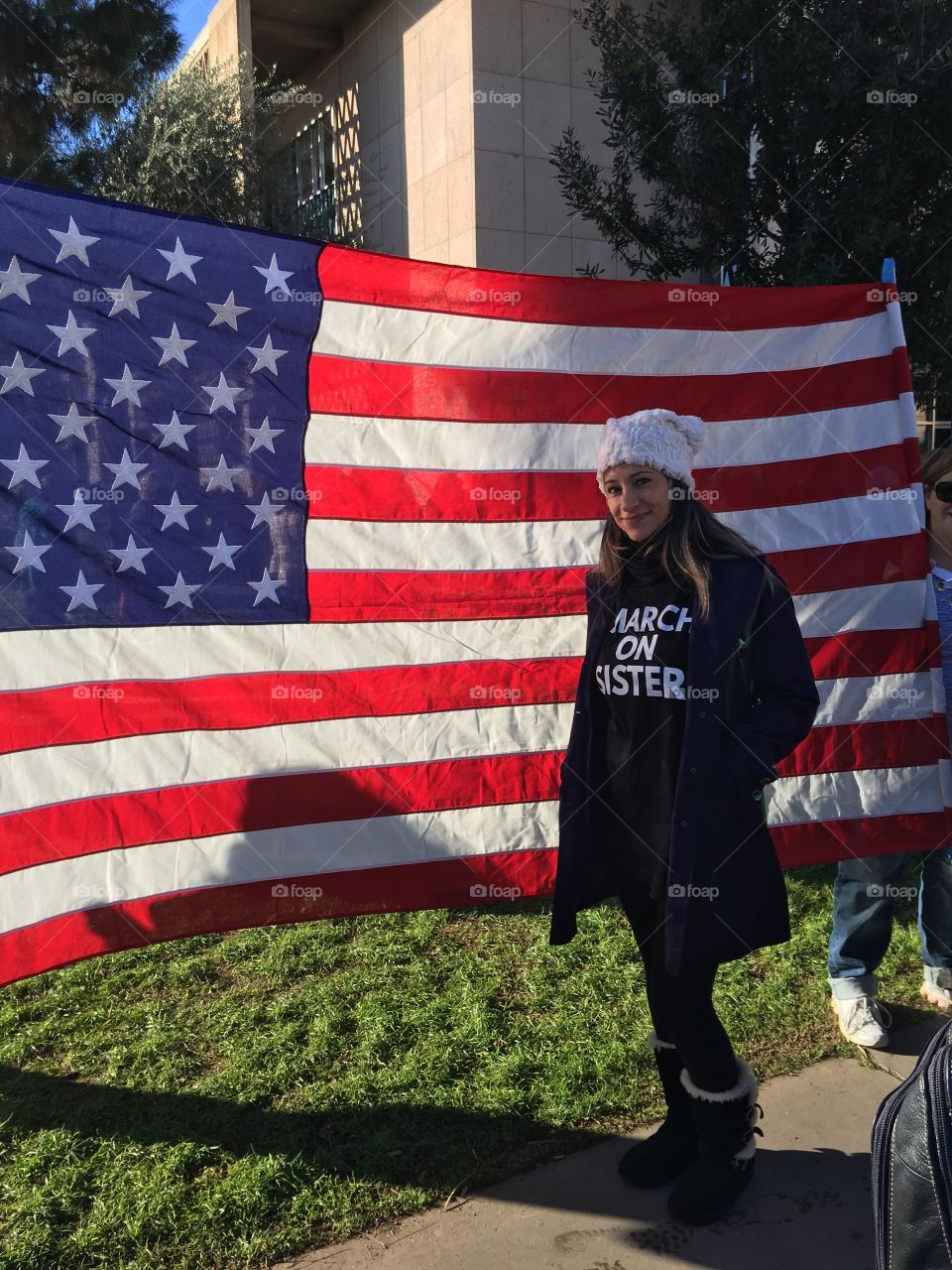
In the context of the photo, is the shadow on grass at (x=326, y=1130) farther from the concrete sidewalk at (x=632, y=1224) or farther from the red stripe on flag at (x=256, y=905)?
the red stripe on flag at (x=256, y=905)

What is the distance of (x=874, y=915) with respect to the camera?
11.0 ft

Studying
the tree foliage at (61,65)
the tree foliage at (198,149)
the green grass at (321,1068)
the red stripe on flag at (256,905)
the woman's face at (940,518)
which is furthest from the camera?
the tree foliage at (198,149)

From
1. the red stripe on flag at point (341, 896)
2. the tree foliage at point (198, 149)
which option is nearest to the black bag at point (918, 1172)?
the red stripe on flag at point (341, 896)

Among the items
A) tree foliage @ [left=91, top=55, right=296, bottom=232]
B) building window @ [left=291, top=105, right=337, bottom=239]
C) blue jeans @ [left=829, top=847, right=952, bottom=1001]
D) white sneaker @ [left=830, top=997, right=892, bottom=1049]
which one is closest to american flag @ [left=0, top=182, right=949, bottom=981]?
blue jeans @ [left=829, top=847, right=952, bottom=1001]

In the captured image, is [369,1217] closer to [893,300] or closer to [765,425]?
[765,425]

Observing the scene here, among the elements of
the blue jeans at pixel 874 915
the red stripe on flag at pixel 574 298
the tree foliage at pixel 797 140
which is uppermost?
the tree foliage at pixel 797 140

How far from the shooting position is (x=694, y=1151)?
2727mm

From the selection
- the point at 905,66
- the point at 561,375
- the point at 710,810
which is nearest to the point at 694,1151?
the point at 710,810

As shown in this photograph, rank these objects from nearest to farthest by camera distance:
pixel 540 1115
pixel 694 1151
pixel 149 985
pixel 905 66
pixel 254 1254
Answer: pixel 254 1254
pixel 694 1151
pixel 540 1115
pixel 149 985
pixel 905 66

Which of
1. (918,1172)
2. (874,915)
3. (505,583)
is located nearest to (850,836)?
(874,915)

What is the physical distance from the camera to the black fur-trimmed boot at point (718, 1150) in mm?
2504

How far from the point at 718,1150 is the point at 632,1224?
31 cm

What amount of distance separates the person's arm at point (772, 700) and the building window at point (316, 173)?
433 inches

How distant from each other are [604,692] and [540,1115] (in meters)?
1.47
